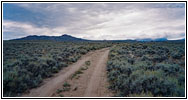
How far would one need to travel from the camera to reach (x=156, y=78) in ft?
22.3

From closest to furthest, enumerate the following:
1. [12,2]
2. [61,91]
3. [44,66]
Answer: [12,2], [61,91], [44,66]

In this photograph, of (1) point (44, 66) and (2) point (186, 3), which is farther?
(1) point (44, 66)

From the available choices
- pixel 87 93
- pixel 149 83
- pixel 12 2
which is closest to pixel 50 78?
pixel 87 93

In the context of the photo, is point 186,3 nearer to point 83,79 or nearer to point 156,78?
point 156,78

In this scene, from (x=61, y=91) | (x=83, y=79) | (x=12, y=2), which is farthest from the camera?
(x=83, y=79)

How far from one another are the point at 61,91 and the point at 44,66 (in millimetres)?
4291

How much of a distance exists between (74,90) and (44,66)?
4543 mm

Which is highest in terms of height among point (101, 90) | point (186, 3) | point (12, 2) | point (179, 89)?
point (12, 2)

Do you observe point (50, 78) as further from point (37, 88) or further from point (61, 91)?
point (61, 91)

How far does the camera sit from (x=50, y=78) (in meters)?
9.95

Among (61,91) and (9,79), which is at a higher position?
(9,79)

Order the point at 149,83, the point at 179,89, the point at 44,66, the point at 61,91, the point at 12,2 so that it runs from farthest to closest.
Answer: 1. the point at 44,66
2. the point at 61,91
3. the point at 12,2
4. the point at 149,83
5. the point at 179,89

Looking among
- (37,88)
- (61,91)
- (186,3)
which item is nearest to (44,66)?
(37,88)

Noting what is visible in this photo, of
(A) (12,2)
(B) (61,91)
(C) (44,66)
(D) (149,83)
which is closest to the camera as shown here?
(D) (149,83)
